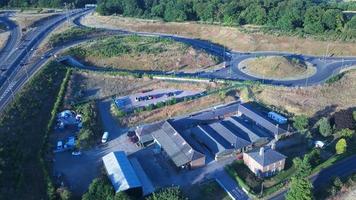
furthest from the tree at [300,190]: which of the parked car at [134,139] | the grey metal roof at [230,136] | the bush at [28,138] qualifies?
the bush at [28,138]

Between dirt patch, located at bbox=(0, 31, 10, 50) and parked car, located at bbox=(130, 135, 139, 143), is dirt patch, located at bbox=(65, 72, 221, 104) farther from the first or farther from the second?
dirt patch, located at bbox=(0, 31, 10, 50)

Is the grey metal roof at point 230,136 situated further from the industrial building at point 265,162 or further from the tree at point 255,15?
the tree at point 255,15

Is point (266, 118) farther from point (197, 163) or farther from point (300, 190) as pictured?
point (300, 190)

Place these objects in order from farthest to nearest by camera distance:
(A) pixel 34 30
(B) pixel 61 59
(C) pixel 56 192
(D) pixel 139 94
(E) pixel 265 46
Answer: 1. (A) pixel 34 30
2. (E) pixel 265 46
3. (B) pixel 61 59
4. (D) pixel 139 94
5. (C) pixel 56 192

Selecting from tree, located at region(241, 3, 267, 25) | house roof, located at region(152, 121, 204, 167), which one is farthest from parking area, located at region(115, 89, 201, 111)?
tree, located at region(241, 3, 267, 25)

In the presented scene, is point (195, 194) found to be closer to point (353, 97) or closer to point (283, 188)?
point (283, 188)

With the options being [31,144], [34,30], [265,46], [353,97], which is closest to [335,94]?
[353,97]
